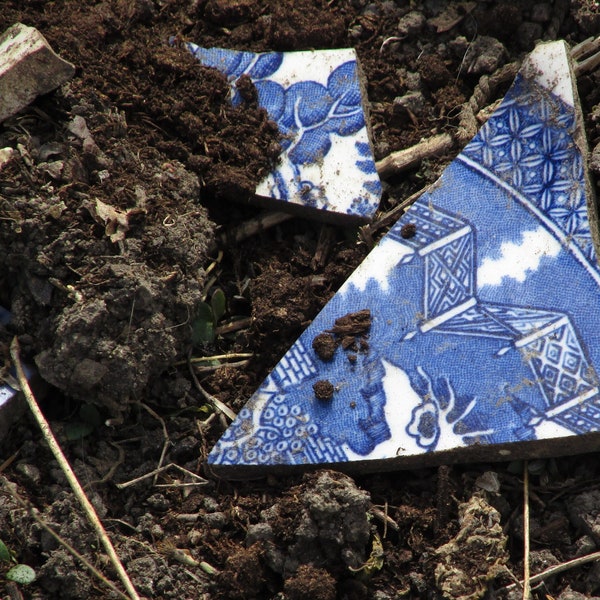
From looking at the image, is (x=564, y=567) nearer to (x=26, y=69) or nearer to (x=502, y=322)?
(x=502, y=322)

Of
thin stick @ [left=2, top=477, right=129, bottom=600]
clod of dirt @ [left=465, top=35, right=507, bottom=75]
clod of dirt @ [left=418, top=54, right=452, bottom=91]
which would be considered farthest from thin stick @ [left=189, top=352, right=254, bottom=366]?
clod of dirt @ [left=465, top=35, right=507, bottom=75]

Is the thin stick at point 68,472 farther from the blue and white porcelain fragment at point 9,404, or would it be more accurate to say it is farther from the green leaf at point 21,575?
the green leaf at point 21,575

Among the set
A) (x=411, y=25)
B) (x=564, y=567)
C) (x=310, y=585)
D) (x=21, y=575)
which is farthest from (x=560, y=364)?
(x=21, y=575)

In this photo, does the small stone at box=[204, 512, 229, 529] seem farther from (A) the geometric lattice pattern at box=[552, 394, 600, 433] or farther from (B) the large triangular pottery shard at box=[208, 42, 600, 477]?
(A) the geometric lattice pattern at box=[552, 394, 600, 433]

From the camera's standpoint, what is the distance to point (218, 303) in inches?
95.0

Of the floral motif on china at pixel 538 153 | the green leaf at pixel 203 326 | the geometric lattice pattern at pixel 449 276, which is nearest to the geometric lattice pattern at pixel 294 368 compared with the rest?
the green leaf at pixel 203 326

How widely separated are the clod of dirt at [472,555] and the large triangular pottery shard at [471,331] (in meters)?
0.17

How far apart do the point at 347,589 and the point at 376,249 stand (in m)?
0.95

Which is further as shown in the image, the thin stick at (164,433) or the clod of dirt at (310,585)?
the thin stick at (164,433)

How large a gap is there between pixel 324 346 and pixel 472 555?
2.18 feet

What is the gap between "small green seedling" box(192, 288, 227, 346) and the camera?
2391 mm

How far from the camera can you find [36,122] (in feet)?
7.97

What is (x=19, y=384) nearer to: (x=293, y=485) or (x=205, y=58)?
(x=293, y=485)

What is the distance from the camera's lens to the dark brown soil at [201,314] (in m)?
2.05
